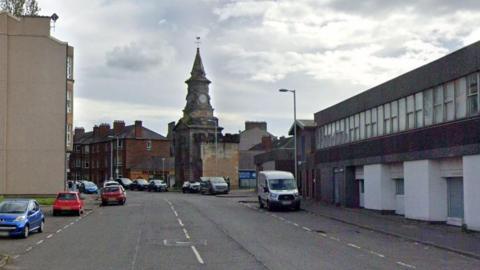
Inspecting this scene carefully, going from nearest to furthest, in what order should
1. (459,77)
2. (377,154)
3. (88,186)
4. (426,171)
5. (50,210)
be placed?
(459,77) → (426,171) → (377,154) → (50,210) → (88,186)

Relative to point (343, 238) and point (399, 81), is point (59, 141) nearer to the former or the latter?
point (399, 81)

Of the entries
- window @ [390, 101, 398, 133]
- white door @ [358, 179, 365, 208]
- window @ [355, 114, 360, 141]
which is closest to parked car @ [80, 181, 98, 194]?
→ white door @ [358, 179, 365, 208]

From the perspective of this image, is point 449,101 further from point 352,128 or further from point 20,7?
point 20,7

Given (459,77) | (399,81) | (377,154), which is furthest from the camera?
(377,154)

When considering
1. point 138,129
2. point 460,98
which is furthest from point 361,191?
point 138,129

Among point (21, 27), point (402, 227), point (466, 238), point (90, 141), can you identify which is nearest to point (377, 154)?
point (402, 227)

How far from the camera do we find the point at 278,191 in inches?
1670

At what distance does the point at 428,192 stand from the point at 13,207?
17931mm

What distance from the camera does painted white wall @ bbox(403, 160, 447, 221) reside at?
3033cm

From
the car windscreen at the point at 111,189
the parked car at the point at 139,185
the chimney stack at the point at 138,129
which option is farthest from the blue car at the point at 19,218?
the chimney stack at the point at 138,129

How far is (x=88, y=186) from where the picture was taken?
79250mm

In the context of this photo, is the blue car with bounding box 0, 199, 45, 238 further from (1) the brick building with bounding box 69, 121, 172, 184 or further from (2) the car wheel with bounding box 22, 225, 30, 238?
(1) the brick building with bounding box 69, 121, 172, 184

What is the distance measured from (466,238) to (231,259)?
1021 cm

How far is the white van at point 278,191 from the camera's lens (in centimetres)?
4188
